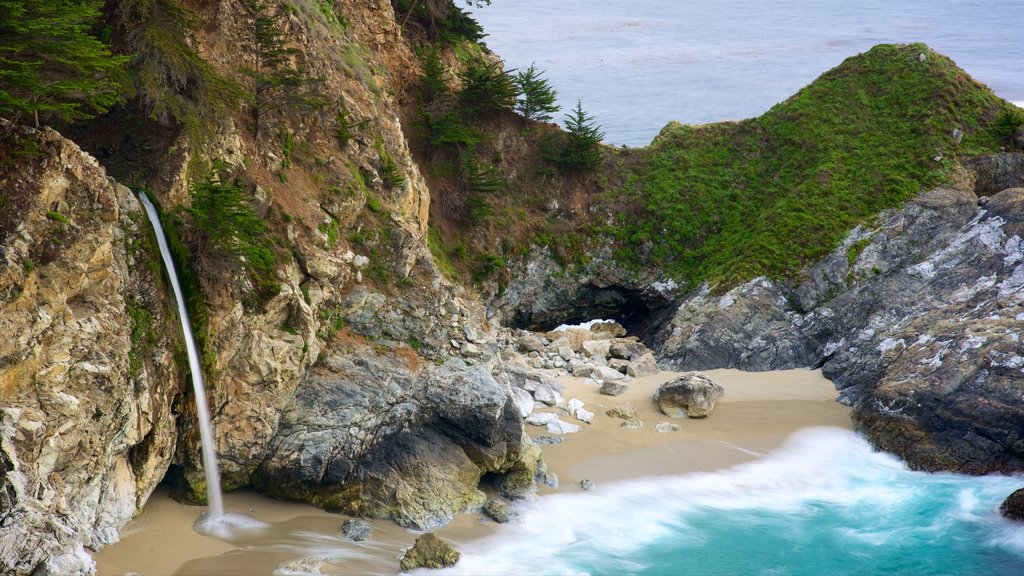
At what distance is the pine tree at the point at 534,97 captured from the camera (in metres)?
30.5

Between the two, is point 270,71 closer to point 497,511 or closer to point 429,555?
point 497,511

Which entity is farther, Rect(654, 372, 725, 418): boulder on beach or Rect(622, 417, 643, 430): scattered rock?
Rect(654, 372, 725, 418): boulder on beach

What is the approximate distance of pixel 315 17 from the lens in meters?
21.6

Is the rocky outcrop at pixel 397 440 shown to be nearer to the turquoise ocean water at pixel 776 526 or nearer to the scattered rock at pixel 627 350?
the turquoise ocean water at pixel 776 526

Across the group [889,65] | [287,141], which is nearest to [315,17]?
[287,141]

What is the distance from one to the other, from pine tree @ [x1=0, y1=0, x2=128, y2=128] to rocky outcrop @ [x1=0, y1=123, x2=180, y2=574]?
663 mm

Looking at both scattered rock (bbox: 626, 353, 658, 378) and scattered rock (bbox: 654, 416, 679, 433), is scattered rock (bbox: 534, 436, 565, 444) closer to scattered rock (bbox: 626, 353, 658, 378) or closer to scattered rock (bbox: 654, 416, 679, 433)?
scattered rock (bbox: 654, 416, 679, 433)

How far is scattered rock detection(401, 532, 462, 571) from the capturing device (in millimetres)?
13922

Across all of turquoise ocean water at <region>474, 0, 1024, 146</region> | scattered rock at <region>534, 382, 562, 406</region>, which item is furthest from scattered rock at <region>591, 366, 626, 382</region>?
turquoise ocean water at <region>474, 0, 1024, 146</region>

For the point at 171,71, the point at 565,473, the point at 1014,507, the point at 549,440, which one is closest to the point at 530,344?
the point at 549,440

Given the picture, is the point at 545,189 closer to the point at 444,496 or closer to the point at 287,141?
the point at 287,141

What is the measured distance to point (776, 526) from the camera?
55.0 ft

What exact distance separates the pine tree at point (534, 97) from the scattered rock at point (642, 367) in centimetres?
1096

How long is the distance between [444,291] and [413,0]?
14.0m
